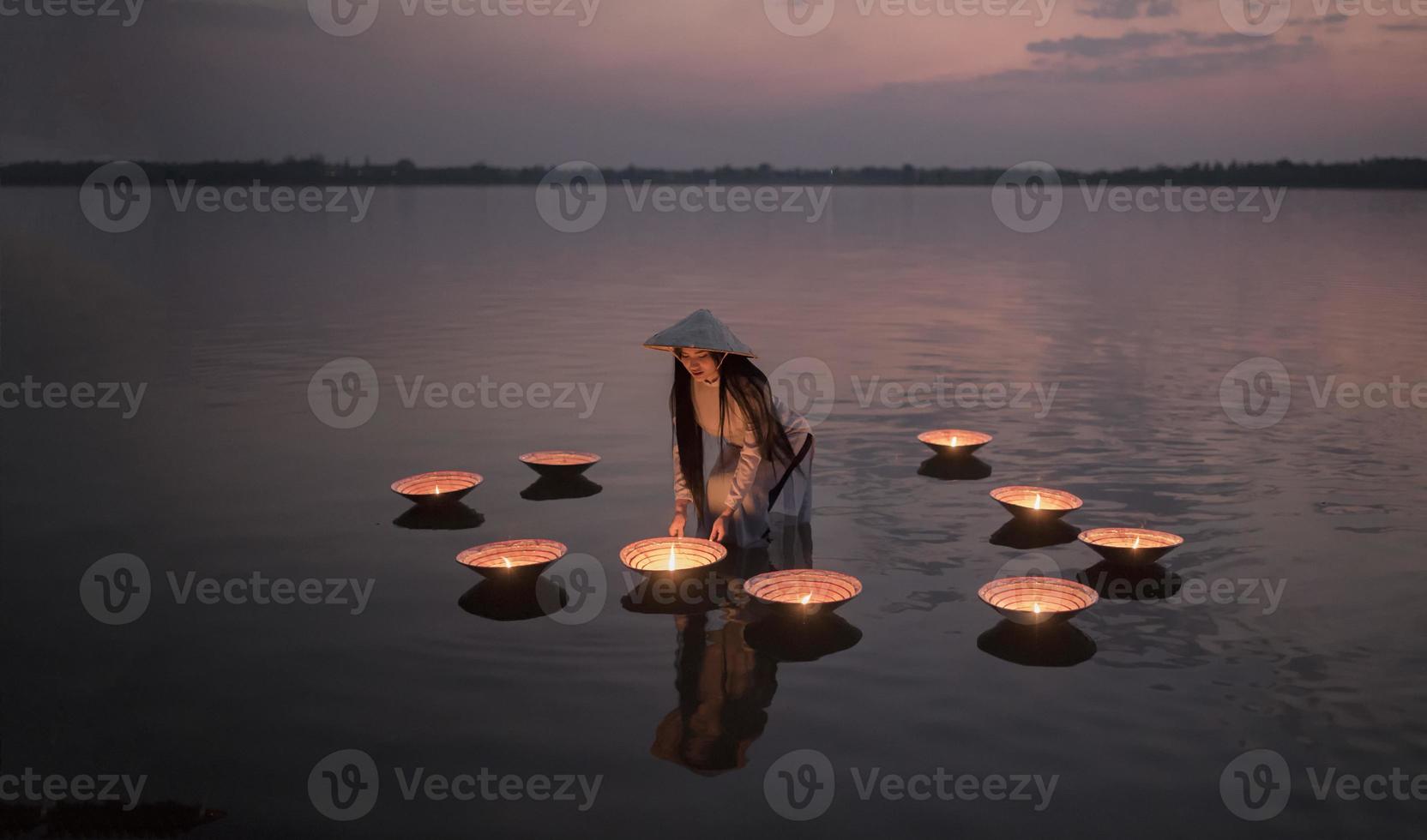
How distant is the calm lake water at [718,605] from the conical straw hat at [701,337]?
1187mm

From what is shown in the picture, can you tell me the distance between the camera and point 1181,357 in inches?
454

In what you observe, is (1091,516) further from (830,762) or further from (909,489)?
(830,762)

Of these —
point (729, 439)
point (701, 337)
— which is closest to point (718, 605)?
point (729, 439)

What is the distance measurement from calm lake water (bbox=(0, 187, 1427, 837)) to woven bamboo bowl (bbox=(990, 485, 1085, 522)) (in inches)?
7.5

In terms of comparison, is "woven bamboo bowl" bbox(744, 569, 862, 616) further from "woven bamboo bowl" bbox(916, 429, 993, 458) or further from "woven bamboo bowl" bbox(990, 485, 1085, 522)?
"woven bamboo bowl" bbox(916, 429, 993, 458)

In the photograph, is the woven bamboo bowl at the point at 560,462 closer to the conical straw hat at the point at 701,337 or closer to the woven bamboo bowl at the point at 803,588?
the conical straw hat at the point at 701,337

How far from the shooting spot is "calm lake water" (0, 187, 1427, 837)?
11.9 ft

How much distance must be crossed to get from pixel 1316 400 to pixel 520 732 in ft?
26.7

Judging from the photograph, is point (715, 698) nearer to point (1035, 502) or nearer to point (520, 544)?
point (520, 544)

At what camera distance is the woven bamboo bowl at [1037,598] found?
446 centimetres

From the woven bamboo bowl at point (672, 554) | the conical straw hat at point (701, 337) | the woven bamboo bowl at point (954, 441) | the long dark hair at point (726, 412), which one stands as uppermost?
the conical straw hat at point (701, 337)

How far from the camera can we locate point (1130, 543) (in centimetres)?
538

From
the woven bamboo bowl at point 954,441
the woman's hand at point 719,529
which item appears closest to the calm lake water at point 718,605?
the woven bamboo bowl at point 954,441

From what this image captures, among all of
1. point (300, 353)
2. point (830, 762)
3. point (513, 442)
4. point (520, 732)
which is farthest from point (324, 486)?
point (300, 353)
